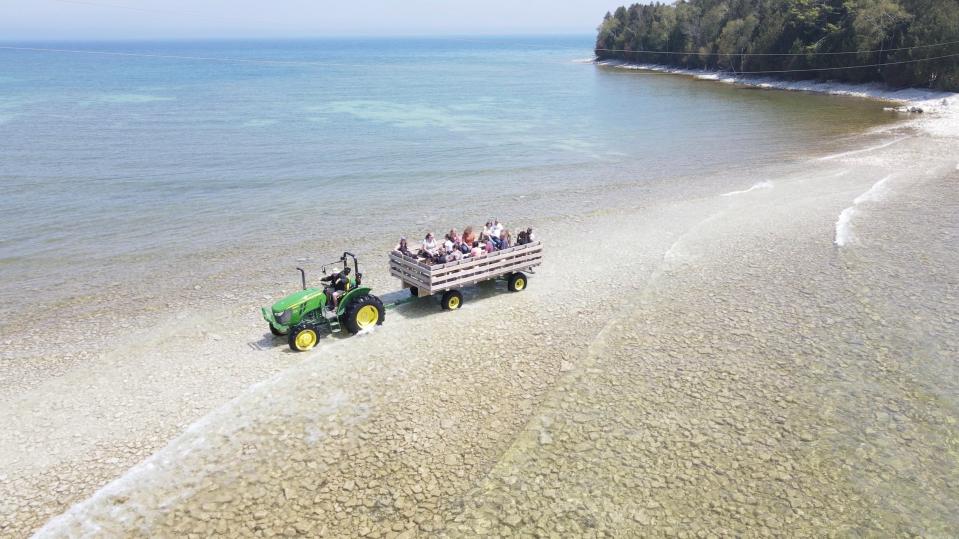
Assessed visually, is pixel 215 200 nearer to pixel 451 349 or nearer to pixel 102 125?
pixel 451 349

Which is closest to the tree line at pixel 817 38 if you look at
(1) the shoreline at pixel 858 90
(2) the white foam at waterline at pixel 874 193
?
(1) the shoreline at pixel 858 90

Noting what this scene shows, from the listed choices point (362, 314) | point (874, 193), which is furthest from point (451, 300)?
point (874, 193)

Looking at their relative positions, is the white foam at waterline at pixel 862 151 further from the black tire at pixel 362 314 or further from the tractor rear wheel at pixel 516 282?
the black tire at pixel 362 314

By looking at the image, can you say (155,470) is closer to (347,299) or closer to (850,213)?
Answer: (347,299)

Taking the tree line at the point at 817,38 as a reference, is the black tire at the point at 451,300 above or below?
below

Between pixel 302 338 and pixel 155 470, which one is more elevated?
pixel 302 338

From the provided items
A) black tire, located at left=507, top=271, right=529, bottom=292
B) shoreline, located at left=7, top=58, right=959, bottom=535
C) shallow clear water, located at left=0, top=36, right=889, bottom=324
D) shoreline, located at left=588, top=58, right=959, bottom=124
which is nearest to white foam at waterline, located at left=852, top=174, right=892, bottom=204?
shallow clear water, located at left=0, top=36, right=889, bottom=324
